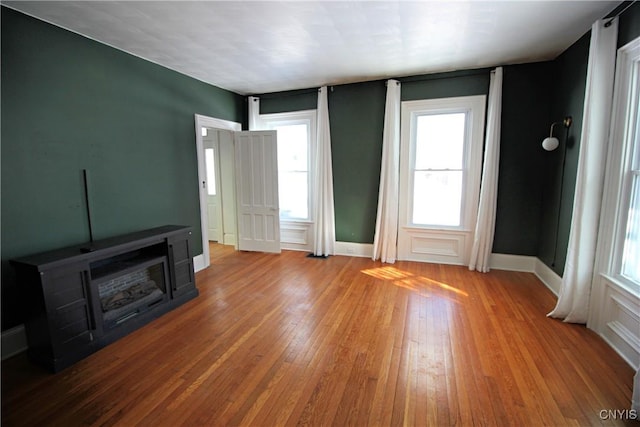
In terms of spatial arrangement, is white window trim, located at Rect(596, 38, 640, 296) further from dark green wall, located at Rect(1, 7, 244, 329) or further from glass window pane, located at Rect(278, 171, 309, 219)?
dark green wall, located at Rect(1, 7, 244, 329)

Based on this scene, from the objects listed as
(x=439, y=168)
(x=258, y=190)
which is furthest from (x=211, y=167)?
(x=439, y=168)

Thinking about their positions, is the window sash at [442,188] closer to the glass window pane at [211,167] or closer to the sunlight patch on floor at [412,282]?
the sunlight patch on floor at [412,282]

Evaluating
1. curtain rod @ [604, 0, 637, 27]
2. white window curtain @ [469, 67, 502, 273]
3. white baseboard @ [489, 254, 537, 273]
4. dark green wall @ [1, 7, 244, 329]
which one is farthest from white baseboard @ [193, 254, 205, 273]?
curtain rod @ [604, 0, 637, 27]

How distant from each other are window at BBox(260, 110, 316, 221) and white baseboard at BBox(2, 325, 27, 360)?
355cm

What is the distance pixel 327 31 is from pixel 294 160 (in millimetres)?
2580

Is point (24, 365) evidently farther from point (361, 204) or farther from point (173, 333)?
point (361, 204)

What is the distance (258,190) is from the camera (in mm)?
5027

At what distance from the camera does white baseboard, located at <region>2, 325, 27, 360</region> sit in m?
2.30

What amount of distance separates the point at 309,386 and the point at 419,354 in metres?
0.92

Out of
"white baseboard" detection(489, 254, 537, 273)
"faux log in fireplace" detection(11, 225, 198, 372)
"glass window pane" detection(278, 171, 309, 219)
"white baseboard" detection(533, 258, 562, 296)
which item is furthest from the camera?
"glass window pane" detection(278, 171, 309, 219)

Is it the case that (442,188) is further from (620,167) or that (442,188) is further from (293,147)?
(293,147)

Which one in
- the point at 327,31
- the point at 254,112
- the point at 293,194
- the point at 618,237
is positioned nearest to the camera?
the point at 618,237

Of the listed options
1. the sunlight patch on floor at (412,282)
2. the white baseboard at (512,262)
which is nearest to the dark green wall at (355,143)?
the sunlight patch on floor at (412,282)

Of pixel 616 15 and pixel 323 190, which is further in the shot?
pixel 323 190
